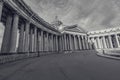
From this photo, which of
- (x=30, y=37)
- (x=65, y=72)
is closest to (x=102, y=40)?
(x=30, y=37)

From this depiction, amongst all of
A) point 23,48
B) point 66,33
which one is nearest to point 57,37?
point 66,33

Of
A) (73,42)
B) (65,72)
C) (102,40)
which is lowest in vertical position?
(65,72)

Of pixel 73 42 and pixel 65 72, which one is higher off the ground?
pixel 73 42

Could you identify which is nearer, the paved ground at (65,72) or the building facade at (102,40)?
→ the paved ground at (65,72)

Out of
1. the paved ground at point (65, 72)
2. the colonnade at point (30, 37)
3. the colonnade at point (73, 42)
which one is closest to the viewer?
the paved ground at point (65, 72)

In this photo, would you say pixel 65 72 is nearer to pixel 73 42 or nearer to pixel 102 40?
pixel 73 42

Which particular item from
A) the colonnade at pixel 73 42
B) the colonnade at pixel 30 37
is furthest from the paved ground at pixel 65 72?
the colonnade at pixel 73 42

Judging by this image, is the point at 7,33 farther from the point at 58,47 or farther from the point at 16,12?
the point at 58,47

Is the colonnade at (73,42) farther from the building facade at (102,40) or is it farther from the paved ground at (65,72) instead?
the paved ground at (65,72)

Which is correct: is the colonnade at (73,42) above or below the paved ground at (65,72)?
above

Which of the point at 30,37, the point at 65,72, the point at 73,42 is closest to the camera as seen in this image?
the point at 65,72

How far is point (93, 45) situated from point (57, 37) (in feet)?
134

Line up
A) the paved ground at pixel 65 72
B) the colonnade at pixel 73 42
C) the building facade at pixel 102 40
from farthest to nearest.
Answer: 1. the building facade at pixel 102 40
2. the colonnade at pixel 73 42
3. the paved ground at pixel 65 72

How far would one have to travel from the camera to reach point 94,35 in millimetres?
67062
